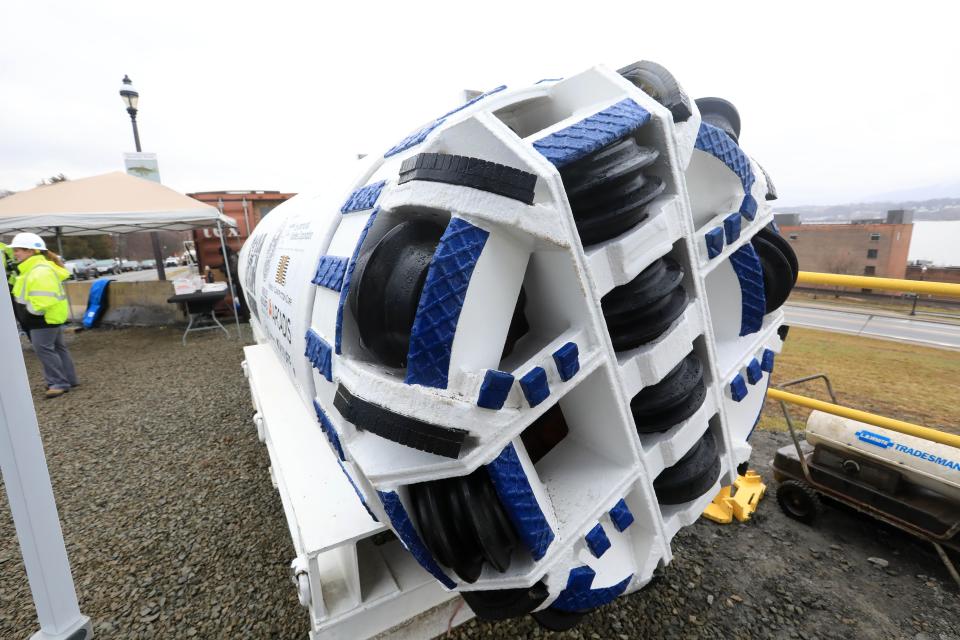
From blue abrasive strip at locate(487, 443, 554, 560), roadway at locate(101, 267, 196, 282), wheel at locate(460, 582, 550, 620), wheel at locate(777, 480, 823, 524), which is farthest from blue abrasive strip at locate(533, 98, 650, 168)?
roadway at locate(101, 267, 196, 282)

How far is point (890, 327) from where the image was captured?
41.1 ft

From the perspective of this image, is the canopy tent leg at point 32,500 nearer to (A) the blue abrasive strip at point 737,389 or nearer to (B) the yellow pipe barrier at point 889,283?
(A) the blue abrasive strip at point 737,389

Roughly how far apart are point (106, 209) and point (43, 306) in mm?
3677

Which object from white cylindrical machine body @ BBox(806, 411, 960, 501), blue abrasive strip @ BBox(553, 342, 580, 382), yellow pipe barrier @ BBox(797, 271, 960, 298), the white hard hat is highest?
blue abrasive strip @ BBox(553, 342, 580, 382)

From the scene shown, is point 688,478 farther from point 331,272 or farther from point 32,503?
point 32,503

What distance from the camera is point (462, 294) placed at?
97cm

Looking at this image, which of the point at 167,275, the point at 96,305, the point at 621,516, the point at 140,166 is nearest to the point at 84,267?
the point at 167,275

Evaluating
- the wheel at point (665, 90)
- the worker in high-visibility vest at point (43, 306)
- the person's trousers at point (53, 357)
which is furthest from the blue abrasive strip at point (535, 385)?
the person's trousers at point (53, 357)

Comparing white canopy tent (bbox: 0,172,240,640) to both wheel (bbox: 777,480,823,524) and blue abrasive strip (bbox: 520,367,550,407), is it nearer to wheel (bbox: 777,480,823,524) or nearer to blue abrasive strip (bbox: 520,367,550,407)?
blue abrasive strip (bbox: 520,367,550,407)

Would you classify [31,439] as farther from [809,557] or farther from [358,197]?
[809,557]

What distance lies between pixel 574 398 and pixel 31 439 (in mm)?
1728

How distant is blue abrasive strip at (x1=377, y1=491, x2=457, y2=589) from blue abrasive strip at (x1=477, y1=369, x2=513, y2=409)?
357mm

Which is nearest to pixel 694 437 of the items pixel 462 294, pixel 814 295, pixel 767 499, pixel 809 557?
pixel 462 294

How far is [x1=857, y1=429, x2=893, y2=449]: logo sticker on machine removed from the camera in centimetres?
247
